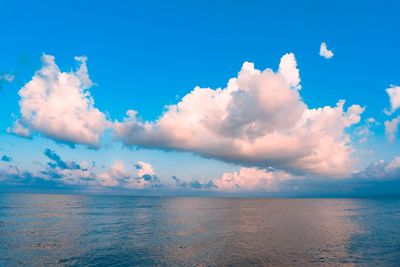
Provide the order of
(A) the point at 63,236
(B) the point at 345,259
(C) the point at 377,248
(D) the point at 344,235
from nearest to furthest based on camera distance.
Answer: (B) the point at 345,259, (C) the point at 377,248, (A) the point at 63,236, (D) the point at 344,235

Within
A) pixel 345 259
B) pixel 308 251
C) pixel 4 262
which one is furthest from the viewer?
pixel 308 251

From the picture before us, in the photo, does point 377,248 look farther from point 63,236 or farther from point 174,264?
point 63,236

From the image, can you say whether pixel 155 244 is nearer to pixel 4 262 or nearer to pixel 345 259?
pixel 4 262

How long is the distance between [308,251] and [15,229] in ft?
244

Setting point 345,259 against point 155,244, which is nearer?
point 345,259

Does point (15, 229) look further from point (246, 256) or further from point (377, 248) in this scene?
point (377, 248)

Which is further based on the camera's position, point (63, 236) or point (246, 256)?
point (63, 236)

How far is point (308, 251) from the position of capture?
59906 millimetres

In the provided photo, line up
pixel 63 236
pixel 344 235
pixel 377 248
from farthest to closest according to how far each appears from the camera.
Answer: pixel 344 235 → pixel 63 236 → pixel 377 248

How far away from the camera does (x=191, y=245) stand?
64.1m

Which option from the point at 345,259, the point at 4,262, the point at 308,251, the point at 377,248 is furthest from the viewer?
the point at 377,248

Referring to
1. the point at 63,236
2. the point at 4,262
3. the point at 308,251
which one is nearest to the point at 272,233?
the point at 308,251

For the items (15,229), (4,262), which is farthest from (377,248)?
(15,229)

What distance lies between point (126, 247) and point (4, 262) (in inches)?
818
